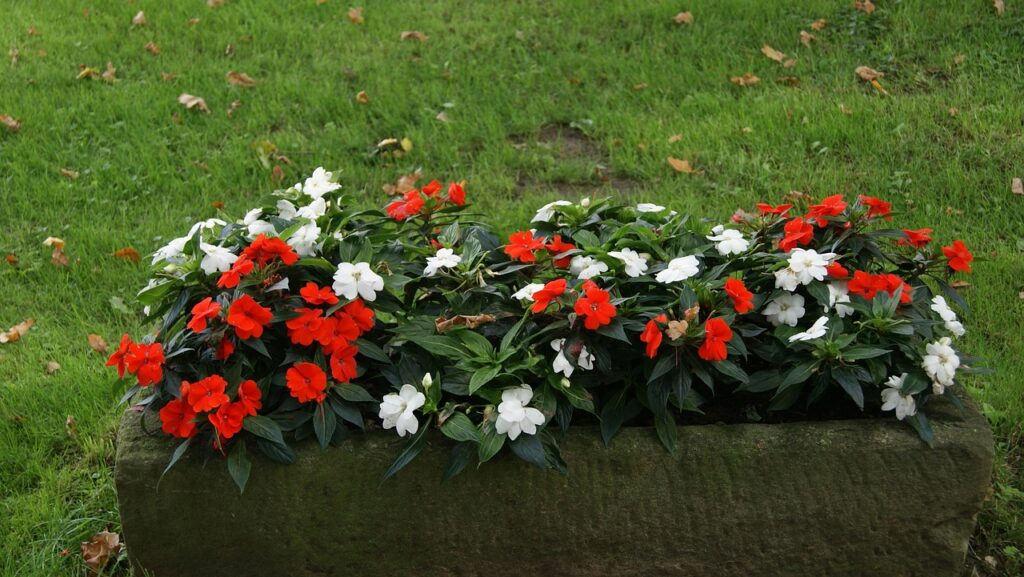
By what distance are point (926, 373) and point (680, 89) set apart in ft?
9.90

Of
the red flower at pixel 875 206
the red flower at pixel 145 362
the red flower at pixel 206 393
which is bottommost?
the red flower at pixel 206 393

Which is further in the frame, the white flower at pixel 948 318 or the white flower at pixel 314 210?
the white flower at pixel 314 210

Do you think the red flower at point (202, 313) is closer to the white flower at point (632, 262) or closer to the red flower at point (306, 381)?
the red flower at point (306, 381)

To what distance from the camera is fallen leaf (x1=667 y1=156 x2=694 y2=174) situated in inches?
183

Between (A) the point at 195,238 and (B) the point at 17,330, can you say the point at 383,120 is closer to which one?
(B) the point at 17,330

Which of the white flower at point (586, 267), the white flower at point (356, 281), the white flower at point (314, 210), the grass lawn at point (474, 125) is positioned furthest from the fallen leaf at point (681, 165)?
the white flower at point (356, 281)

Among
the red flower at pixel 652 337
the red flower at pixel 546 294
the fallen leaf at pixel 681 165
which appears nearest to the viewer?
the red flower at pixel 652 337

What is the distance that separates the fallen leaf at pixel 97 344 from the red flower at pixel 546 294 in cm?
203

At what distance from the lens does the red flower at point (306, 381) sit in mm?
2395

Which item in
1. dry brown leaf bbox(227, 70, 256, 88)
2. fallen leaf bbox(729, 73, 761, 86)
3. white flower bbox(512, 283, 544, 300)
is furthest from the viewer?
dry brown leaf bbox(227, 70, 256, 88)

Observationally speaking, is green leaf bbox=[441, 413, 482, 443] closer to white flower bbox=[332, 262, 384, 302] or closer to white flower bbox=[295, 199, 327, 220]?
white flower bbox=[332, 262, 384, 302]

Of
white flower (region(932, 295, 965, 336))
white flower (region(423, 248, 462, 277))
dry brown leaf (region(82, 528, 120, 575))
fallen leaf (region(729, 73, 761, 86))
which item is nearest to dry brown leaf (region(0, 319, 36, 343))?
dry brown leaf (region(82, 528, 120, 575))

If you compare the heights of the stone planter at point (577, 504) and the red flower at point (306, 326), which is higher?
the red flower at point (306, 326)

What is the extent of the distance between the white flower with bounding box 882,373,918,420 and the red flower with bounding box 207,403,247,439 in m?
1.58
